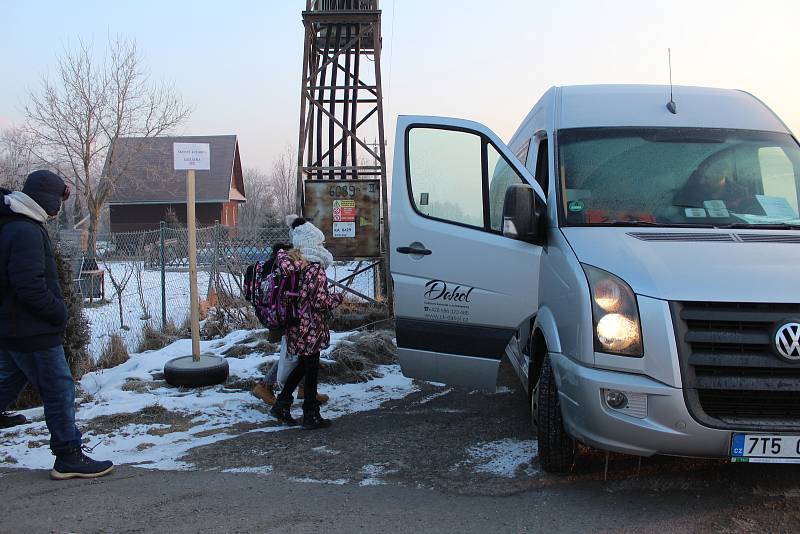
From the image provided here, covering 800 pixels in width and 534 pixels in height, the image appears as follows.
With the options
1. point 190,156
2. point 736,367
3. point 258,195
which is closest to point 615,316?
point 736,367

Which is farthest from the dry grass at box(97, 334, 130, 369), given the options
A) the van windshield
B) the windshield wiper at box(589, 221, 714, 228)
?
the windshield wiper at box(589, 221, 714, 228)

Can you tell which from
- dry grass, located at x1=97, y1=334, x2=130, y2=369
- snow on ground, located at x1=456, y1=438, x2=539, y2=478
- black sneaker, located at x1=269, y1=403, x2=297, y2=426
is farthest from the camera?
dry grass, located at x1=97, y1=334, x2=130, y2=369

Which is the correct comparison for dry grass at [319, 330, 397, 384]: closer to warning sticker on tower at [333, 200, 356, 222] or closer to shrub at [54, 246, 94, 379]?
shrub at [54, 246, 94, 379]

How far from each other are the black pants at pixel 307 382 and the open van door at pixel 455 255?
881 mm

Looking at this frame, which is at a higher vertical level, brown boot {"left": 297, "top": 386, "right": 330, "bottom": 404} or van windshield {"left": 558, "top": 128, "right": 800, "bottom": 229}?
van windshield {"left": 558, "top": 128, "right": 800, "bottom": 229}

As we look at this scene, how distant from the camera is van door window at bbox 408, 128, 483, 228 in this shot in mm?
4695

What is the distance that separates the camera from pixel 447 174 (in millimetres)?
4844

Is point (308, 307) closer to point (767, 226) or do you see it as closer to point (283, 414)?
point (283, 414)

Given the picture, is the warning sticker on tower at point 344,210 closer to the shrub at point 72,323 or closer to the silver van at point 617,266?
the shrub at point 72,323

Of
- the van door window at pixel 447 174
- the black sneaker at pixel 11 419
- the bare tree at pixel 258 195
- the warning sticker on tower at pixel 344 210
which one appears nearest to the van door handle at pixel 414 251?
the van door window at pixel 447 174

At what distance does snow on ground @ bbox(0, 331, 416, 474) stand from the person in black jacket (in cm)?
51

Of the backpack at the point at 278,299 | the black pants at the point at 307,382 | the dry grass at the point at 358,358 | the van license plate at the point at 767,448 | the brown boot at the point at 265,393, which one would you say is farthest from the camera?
the dry grass at the point at 358,358

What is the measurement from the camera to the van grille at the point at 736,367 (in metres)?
3.21

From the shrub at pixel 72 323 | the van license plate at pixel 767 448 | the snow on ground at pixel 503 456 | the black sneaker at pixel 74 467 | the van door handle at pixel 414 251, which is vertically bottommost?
the snow on ground at pixel 503 456
